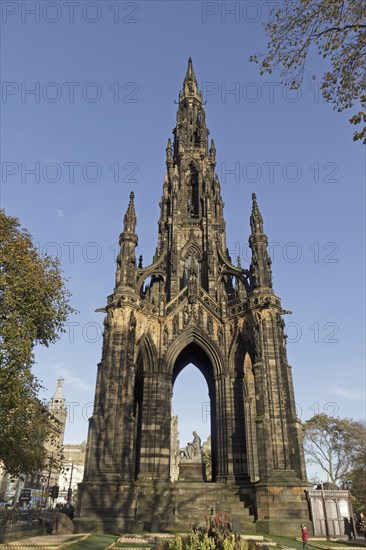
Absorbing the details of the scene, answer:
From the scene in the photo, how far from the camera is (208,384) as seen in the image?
30.4 meters

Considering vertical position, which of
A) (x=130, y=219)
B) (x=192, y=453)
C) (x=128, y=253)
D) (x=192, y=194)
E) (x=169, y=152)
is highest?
(x=169, y=152)

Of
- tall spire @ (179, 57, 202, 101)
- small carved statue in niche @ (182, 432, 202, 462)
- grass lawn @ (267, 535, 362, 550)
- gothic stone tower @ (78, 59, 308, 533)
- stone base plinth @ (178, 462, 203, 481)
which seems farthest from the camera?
tall spire @ (179, 57, 202, 101)

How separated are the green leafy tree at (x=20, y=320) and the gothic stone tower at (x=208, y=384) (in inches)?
161

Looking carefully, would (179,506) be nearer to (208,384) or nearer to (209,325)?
(208,384)

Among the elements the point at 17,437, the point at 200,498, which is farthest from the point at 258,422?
the point at 17,437

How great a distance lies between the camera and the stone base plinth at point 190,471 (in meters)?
26.1

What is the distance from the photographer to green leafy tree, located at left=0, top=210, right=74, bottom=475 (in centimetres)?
1664

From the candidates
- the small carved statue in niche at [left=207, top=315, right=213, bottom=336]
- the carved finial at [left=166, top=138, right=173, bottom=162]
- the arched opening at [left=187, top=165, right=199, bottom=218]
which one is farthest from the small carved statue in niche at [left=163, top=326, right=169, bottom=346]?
the carved finial at [left=166, top=138, right=173, bottom=162]

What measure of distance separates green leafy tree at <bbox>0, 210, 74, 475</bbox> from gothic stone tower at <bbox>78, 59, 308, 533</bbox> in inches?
161

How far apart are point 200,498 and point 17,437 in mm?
10078

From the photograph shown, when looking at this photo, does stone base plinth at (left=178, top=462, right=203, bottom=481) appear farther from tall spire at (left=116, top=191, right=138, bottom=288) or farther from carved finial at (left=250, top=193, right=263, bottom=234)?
carved finial at (left=250, top=193, right=263, bottom=234)

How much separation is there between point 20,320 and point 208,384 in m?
16.0

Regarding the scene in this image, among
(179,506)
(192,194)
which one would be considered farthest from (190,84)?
(179,506)

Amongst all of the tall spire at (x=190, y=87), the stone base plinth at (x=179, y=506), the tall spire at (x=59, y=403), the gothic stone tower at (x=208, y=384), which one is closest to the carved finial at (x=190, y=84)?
the tall spire at (x=190, y=87)
